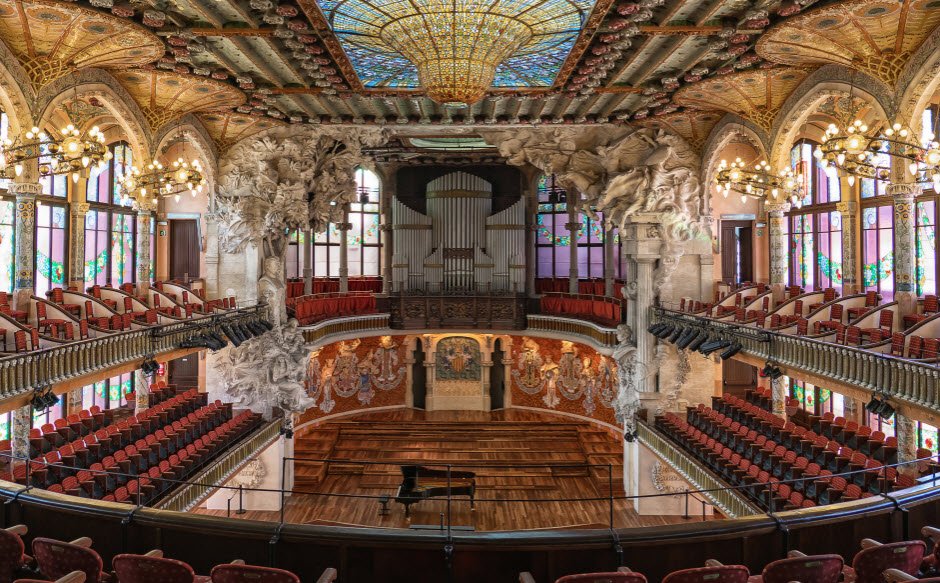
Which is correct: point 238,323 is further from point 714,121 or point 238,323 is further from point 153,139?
point 714,121

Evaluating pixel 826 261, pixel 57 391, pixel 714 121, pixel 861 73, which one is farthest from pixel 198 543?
pixel 826 261

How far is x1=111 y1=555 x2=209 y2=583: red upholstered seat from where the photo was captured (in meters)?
4.64

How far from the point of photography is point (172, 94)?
692 inches

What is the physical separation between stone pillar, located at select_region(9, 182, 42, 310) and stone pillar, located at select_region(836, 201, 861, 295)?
18769 mm

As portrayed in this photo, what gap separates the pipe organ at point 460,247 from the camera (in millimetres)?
27391

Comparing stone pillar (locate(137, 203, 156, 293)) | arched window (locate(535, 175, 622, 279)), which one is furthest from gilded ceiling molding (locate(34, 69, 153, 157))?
arched window (locate(535, 175, 622, 279))

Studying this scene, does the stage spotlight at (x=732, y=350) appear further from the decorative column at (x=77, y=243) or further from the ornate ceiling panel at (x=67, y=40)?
the decorative column at (x=77, y=243)

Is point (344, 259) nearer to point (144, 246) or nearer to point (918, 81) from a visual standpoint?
point (144, 246)

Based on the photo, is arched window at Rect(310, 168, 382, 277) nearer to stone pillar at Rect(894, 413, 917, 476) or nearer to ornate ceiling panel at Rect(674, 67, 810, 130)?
ornate ceiling panel at Rect(674, 67, 810, 130)

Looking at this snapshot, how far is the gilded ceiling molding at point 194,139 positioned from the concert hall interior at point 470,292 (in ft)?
0.54

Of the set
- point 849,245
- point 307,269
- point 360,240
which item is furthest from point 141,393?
point 849,245

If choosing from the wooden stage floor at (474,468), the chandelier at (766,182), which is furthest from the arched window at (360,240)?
the chandelier at (766,182)

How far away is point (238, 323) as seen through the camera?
19.2 metres

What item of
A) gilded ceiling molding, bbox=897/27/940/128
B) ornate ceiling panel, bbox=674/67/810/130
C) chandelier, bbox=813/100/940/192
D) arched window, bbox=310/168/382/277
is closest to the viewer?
chandelier, bbox=813/100/940/192
